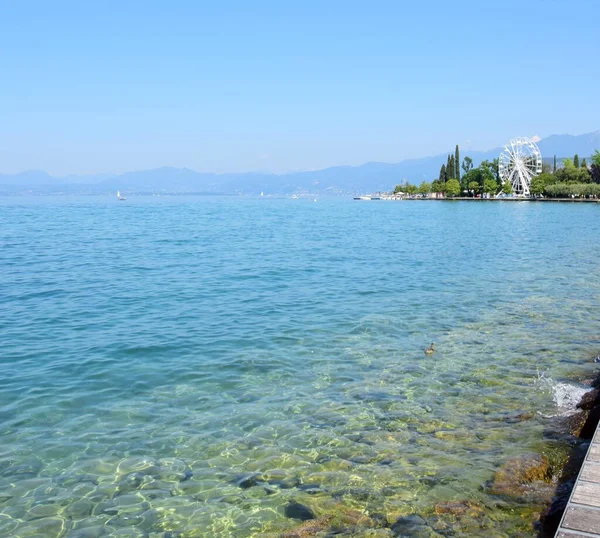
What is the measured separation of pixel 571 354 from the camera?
1534 cm

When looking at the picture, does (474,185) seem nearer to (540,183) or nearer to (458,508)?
(540,183)

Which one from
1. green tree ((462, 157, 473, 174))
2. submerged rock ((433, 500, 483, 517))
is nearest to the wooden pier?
submerged rock ((433, 500, 483, 517))

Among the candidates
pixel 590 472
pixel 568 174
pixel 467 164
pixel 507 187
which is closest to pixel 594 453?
pixel 590 472

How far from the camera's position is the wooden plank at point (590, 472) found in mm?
6652

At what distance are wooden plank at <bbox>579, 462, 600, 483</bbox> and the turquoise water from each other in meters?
1.12

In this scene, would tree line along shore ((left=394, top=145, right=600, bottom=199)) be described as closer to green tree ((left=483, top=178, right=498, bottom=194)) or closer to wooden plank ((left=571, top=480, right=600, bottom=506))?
green tree ((left=483, top=178, right=498, bottom=194))

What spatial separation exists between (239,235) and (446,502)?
49966 mm

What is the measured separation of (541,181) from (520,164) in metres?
15.1

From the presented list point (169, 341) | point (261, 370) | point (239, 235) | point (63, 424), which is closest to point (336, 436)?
point (261, 370)

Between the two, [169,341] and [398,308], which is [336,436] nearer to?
[169,341]

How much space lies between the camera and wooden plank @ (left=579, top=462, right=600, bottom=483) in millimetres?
6652

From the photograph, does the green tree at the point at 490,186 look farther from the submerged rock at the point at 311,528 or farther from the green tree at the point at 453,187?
the submerged rock at the point at 311,528

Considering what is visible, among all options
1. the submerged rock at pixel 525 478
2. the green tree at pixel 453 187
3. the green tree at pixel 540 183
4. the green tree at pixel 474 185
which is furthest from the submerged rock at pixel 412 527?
the green tree at pixel 453 187

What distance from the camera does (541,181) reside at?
542 ft
